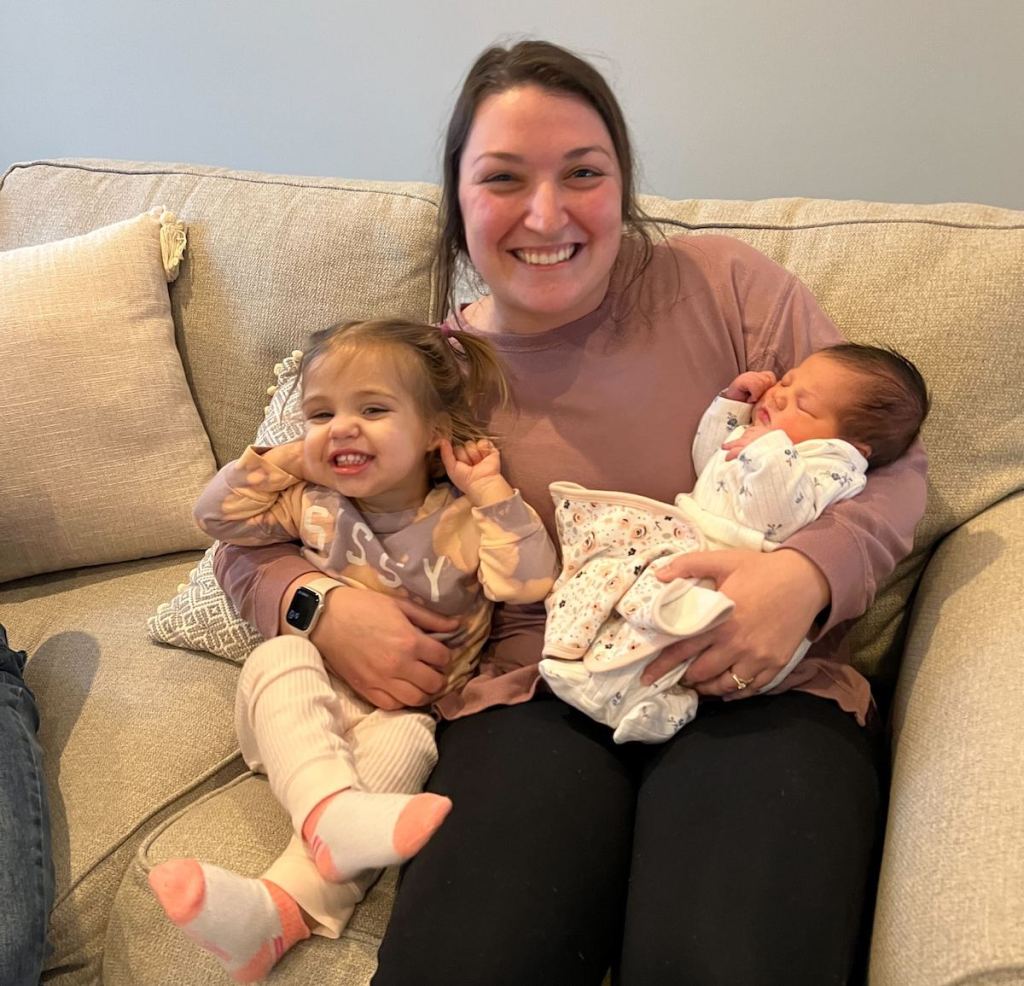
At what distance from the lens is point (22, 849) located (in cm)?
104

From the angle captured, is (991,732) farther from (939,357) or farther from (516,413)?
(516,413)

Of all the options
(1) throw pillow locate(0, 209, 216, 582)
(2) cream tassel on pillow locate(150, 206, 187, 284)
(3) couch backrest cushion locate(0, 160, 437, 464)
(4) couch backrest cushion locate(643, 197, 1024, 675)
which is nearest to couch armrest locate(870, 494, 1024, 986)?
(4) couch backrest cushion locate(643, 197, 1024, 675)

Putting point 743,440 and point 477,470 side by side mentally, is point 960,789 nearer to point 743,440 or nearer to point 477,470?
point 743,440

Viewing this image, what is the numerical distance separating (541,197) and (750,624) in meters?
0.57

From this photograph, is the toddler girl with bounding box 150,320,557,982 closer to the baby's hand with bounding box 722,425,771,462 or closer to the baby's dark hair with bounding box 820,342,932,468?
the baby's hand with bounding box 722,425,771,462

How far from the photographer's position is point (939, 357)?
124 centimetres

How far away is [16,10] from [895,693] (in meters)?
2.52

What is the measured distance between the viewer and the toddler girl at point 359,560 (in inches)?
38.0

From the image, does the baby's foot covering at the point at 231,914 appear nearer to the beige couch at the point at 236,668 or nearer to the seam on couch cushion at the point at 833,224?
the beige couch at the point at 236,668

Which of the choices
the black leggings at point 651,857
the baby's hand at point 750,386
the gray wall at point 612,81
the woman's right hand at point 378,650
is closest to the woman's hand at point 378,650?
the woman's right hand at point 378,650

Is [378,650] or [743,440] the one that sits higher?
[743,440]

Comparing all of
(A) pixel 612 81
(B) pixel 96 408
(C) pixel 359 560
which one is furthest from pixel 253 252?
(A) pixel 612 81

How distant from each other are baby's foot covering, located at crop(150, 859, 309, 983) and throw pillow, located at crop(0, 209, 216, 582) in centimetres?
80

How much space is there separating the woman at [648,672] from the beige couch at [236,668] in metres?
0.10
